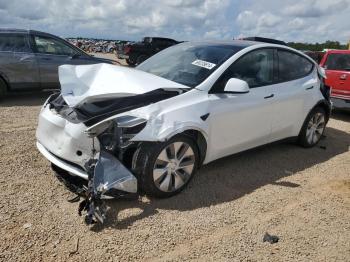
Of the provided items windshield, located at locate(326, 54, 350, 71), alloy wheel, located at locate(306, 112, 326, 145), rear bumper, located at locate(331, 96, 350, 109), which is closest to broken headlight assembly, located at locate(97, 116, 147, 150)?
alloy wheel, located at locate(306, 112, 326, 145)

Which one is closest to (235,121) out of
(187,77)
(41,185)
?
(187,77)

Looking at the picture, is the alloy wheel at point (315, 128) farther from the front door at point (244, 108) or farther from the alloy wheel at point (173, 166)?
the alloy wheel at point (173, 166)

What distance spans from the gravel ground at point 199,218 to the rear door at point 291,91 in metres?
0.61

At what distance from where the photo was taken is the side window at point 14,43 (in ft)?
27.7

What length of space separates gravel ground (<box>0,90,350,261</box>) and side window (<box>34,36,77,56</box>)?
424 cm

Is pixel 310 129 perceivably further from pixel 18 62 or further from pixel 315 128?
pixel 18 62

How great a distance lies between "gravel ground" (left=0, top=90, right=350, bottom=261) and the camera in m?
3.24

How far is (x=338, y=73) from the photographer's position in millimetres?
9219

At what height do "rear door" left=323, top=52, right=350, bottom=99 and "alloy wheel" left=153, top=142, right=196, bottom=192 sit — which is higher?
"rear door" left=323, top=52, right=350, bottom=99

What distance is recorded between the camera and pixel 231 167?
514cm

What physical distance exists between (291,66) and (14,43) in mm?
6282

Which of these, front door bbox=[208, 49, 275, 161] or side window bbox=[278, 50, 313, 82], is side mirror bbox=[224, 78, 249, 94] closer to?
front door bbox=[208, 49, 275, 161]

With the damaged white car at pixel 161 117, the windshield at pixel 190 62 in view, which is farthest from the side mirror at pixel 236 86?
the windshield at pixel 190 62

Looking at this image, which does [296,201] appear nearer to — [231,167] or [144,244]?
[231,167]
